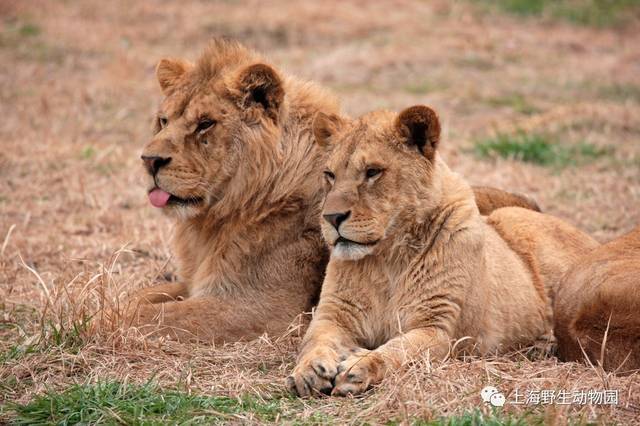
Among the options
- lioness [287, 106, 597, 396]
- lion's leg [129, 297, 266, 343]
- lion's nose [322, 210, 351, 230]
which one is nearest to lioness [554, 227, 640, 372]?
lioness [287, 106, 597, 396]

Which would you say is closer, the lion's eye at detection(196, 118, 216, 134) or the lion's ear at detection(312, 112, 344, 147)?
the lion's ear at detection(312, 112, 344, 147)

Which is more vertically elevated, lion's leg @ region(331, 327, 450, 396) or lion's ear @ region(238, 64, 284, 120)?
lion's ear @ region(238, 64, 284, 120)

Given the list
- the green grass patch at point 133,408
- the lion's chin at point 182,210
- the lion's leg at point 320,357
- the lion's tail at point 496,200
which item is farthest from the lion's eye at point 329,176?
the lion's tail at point 496,200

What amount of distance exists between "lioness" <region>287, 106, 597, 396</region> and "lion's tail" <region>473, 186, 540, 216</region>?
1.27 meters

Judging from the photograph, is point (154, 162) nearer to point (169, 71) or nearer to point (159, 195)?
point (159, 195)

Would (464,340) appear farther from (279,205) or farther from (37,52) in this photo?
(37,52)

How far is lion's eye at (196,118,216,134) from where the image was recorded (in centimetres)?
538

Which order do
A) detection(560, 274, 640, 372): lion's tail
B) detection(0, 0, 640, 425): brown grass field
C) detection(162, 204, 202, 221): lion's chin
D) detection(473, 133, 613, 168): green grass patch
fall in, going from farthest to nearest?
1. detection(473, 133, 613, 168): green grass patch
2. detection(162, 204, 202, 221): lion's chin
3. detection(560, 274, 640, 372): lion's tail
4. detection(0, 0, 640, 425): brown grass field

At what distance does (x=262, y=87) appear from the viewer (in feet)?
17.9

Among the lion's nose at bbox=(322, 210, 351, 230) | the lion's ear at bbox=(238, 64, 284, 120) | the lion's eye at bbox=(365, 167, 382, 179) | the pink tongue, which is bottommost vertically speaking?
the pink tongue

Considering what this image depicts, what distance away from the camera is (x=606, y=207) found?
796 centimetres

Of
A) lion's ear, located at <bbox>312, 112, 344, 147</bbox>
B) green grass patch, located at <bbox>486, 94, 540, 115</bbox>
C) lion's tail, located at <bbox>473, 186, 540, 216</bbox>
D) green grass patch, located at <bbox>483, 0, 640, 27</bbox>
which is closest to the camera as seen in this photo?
lion's ear, located at <bbox>312, 112, 344, 147</bbox>

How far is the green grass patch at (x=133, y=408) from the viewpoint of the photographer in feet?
13.1

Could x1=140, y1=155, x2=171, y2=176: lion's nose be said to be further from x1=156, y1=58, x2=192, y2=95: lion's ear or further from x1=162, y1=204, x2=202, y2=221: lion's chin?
x1=156, y1=58, x2=192, y2=95: lion's ear
